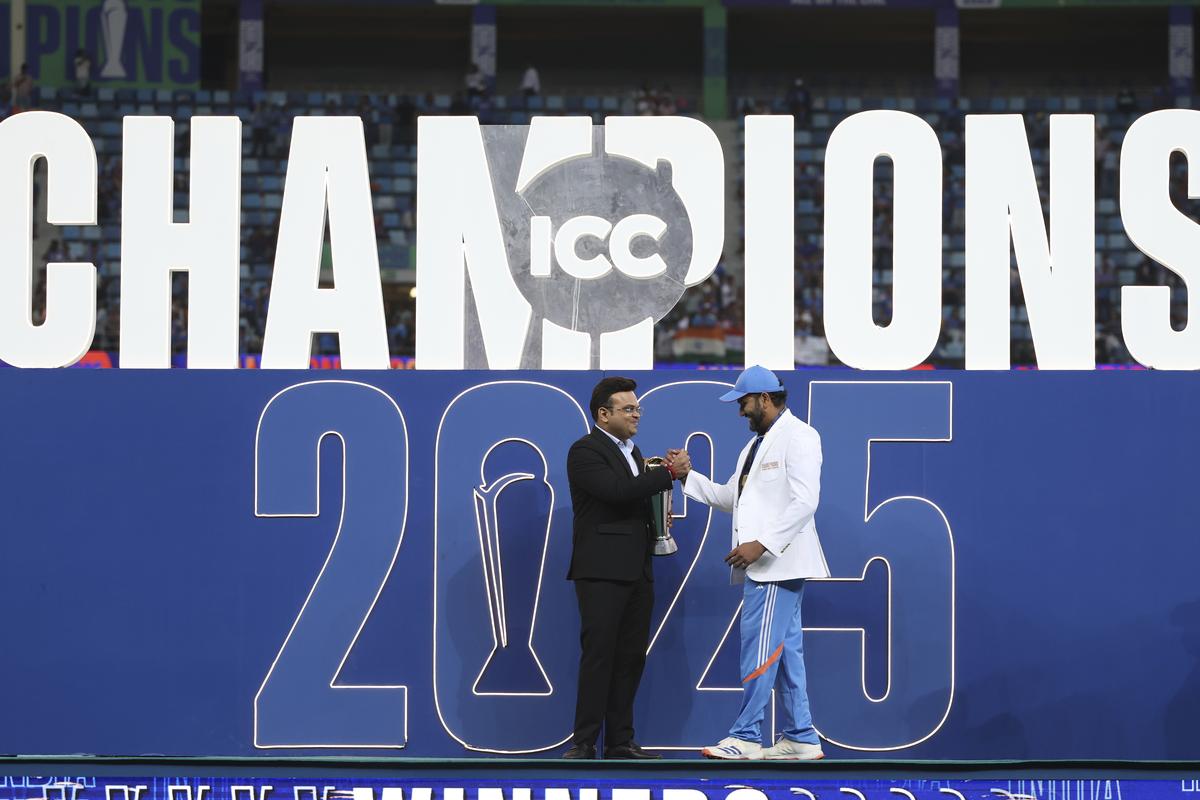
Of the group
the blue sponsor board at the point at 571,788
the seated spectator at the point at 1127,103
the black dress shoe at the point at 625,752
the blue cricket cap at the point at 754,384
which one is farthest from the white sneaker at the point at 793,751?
the seated spectator at the point at 1127,103

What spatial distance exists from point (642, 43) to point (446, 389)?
18382mm

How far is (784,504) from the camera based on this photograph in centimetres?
649

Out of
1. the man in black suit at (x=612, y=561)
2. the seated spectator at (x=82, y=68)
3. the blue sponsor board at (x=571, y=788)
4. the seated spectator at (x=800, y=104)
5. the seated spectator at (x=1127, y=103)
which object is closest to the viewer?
the blue sponsor board at (x=571, y=788)

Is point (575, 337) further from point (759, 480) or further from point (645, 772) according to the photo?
point (645, 772)

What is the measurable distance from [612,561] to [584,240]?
169 cm

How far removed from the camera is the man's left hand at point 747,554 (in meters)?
6.42

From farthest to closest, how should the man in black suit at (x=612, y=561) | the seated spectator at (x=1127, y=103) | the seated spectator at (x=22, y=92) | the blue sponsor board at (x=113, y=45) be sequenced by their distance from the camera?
1. the blue sponsor board at (x=113, y=45)
2. the seated spectator at (x=1127, y=103)
3. the seated spectator at (x=22, y=92)
4. the man in black suit at (x=612, y=561)

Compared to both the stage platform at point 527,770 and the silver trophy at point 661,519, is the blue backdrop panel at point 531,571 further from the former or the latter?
the stage platform at point 527,770

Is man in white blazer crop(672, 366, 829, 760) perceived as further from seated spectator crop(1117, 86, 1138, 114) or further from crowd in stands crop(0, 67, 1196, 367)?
seated spectator crop(1117, 86, 1138, 114)

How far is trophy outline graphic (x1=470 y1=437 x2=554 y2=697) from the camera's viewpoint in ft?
23.7

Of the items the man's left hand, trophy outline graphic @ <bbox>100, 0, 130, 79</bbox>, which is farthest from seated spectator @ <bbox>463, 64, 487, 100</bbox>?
the man's left hand

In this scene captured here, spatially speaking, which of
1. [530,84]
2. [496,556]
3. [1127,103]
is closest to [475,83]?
[530,84]

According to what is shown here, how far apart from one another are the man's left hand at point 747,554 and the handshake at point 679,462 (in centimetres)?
46

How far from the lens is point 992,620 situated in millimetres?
7227
